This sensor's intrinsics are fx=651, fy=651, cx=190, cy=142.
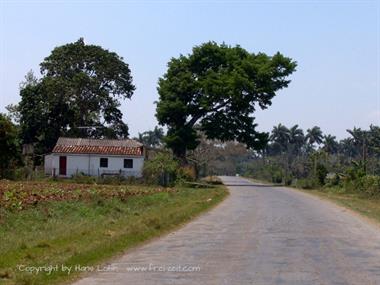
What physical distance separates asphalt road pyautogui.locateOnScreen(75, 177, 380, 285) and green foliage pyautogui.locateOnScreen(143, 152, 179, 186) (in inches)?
1326

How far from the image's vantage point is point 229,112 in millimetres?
66438

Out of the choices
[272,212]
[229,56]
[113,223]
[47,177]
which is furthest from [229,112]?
[113,223]

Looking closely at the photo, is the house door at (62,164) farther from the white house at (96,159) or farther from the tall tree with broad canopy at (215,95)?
the tall tree with broad canopy at (215,95)

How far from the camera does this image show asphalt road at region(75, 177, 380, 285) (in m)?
11.1

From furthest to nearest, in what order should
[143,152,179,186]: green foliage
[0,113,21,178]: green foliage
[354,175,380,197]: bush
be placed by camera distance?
1. [143,152,179,186]: green foliage
2. [0,113,21,178]: green foliage
3. [354,175,380,197]: bush

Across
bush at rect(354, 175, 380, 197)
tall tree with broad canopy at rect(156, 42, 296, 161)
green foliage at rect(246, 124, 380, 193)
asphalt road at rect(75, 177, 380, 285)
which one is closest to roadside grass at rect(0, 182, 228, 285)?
asphalt road at rect(75, 177, 380, 285)

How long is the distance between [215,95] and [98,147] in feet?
45.8

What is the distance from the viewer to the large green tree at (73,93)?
75.6 metres

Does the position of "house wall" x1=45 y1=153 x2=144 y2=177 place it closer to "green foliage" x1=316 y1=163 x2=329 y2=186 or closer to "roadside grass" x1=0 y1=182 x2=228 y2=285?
"green foliage" x1=316 y1=163 x2=329 y2=186

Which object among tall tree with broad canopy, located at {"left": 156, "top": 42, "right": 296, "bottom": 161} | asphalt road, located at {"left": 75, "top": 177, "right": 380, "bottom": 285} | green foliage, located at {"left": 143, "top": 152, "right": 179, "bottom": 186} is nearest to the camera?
asphalt road, located at {"left": 75, "top": 177, "right": 380, "bottom": 285}

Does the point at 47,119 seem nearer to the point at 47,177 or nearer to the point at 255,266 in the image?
the point at 47,177

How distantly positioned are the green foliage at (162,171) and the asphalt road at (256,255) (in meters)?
33.7

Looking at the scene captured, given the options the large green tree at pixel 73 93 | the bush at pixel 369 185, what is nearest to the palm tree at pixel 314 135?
the large green tree at pixel 73 93

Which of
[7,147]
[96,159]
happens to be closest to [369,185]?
[7,147]
